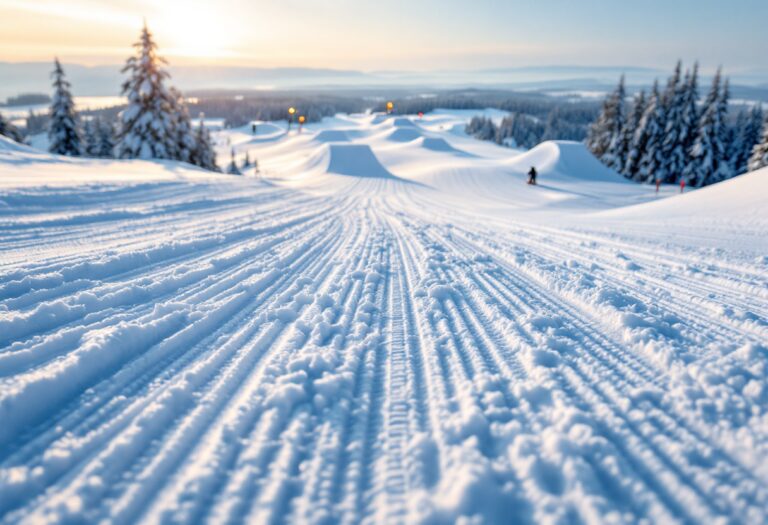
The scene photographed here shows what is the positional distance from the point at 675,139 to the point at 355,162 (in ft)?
107

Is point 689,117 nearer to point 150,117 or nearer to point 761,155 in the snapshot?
point 761,155

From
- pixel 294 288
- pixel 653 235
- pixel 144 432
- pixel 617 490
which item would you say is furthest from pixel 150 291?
pixel 653 235

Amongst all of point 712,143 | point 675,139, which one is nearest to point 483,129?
point 675,139

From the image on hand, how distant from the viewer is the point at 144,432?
7.33ft

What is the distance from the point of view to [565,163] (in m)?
29.1

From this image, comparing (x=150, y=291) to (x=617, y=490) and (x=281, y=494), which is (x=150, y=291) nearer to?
(x=281, y=494)

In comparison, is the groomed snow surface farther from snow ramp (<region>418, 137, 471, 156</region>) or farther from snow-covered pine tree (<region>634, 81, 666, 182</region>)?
snow-covered pine tree (<region>634, 81, 666, 182</region>)

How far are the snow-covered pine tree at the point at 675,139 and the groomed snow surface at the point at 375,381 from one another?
40.7m

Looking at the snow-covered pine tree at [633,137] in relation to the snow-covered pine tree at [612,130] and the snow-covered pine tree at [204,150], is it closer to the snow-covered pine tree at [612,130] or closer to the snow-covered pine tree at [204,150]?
the snow-covered pine tree at [612,130]

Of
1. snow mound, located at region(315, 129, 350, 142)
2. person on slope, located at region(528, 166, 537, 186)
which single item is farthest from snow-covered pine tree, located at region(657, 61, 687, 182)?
snow mound, located at region(315, 129, 350, 142)

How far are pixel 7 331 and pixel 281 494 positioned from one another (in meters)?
2.76

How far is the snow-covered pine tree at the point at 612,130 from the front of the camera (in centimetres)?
4297

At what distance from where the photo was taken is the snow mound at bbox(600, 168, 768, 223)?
7.58 m

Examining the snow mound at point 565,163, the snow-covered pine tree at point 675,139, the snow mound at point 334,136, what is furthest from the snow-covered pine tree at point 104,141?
the snow-covered pine tree at point 675,139
